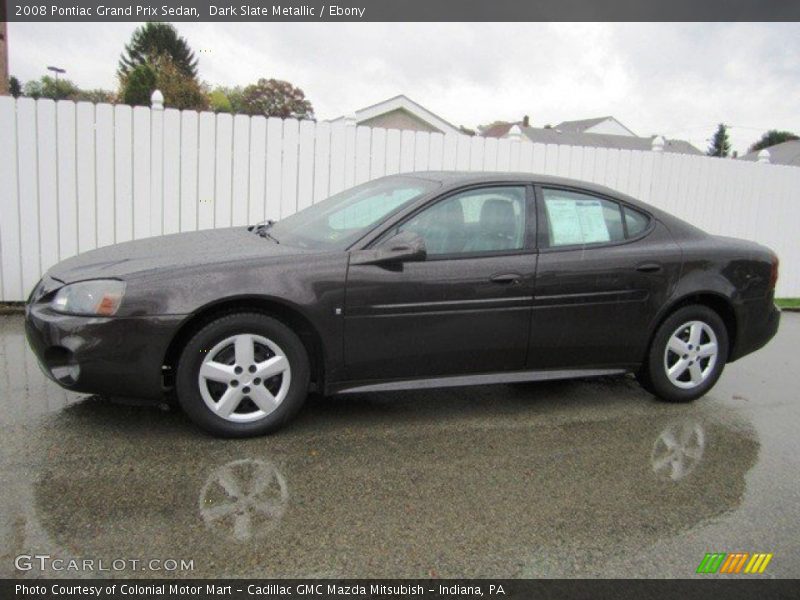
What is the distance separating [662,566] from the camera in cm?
278

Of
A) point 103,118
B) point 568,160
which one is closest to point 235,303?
point 103,118

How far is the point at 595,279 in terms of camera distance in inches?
173

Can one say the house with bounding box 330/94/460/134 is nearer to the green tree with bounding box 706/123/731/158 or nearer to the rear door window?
the rear door window

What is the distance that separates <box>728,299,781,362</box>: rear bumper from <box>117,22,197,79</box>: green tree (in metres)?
63.5

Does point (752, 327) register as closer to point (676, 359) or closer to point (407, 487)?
point (676, 359)

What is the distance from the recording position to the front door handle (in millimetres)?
4148

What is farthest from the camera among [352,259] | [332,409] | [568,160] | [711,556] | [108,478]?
[568,160]

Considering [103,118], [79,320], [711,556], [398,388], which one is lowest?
[711,556]

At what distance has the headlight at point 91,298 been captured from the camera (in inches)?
141

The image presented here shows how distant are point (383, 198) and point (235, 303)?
50.8 inches

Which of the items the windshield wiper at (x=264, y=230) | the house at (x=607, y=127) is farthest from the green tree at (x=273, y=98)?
the windshield wiper at (x=264, y=230)

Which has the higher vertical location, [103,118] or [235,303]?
[103,118]

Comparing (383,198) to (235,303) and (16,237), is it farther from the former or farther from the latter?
(16,237)
